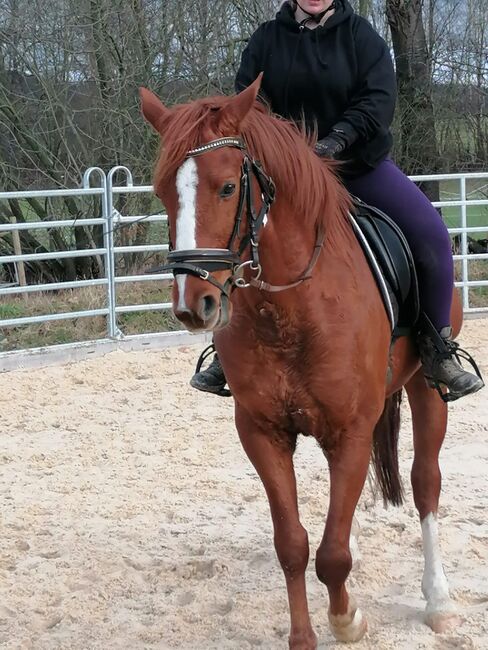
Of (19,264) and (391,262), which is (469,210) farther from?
(391,262)

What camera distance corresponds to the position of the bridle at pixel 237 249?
2197mm

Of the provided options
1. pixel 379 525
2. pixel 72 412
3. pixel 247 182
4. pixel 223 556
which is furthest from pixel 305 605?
pixel 72 412

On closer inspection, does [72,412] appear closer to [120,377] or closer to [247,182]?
[120,377]

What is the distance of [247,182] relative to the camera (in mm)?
2336

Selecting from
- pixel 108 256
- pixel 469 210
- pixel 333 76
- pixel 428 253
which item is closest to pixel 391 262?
pixel 428 253

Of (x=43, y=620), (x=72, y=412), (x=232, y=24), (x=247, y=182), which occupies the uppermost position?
(x=232, y=24)

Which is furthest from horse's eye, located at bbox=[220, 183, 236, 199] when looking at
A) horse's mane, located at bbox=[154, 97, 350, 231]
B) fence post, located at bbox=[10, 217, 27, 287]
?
fence post, located at bbox=[10, 217, 27, 287]

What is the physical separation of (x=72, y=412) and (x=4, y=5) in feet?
24.5

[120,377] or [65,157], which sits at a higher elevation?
[65,157]

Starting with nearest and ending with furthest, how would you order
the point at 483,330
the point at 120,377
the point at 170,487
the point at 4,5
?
the point at 170,487 < the point at 120,377 < the point at 483,330 < the point at 4,5

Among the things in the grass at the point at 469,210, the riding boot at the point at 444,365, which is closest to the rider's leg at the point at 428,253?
the riding boot at the point at 444,365

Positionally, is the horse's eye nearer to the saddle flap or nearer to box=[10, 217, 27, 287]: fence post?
the saddle flap

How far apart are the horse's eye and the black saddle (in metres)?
0.81

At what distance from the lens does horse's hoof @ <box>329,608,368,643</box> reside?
294 cm
